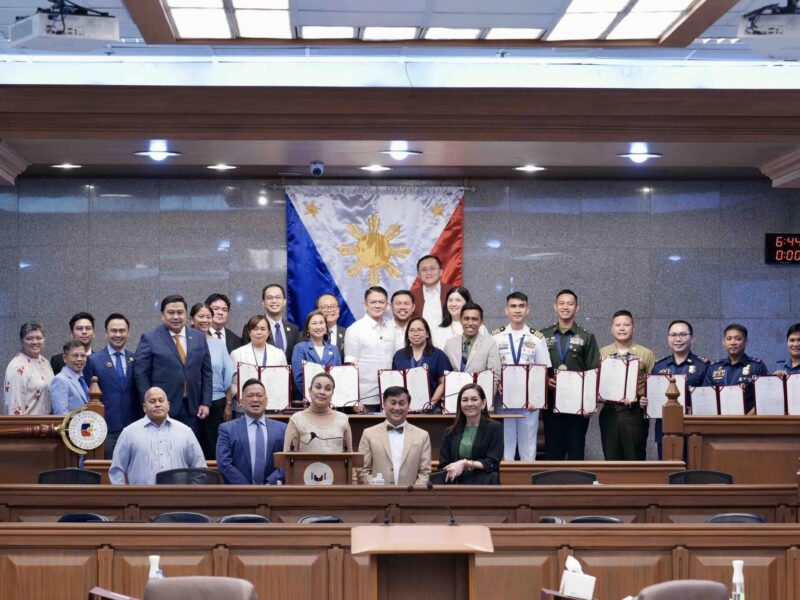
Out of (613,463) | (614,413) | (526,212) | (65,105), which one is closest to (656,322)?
(526,212)

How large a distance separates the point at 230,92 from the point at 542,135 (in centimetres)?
239

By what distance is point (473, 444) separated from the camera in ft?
25.6

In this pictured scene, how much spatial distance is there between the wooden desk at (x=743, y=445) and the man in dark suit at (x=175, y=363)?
3.32 meters

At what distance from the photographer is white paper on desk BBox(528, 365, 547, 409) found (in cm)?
917

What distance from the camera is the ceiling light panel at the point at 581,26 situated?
727 cm

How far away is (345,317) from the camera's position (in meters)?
11.9

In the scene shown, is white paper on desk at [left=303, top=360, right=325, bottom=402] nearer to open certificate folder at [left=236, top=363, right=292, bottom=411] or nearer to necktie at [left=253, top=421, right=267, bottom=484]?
open certificate folder at [left=236, top=363, right=292, bottom=411]

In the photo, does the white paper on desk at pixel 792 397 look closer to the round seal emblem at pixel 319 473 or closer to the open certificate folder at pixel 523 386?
the open certificate folder at pixel 523 386

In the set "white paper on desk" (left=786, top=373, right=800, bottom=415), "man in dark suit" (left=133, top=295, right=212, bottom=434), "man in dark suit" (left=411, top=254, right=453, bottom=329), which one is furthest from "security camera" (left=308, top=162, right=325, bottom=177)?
"white paper on desk" (left=786, top=373, right=800, bottom=415)

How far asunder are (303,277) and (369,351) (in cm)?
254

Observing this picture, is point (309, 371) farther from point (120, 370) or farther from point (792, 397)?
point (792, 397)

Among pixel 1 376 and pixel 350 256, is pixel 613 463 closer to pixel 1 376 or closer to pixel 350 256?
pixel 350 256

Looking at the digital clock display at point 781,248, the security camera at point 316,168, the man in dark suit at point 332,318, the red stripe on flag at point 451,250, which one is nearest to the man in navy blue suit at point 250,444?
the man in dark suit at point 332,318

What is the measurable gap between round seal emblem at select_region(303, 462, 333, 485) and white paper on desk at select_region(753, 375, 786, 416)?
11.2 feet
